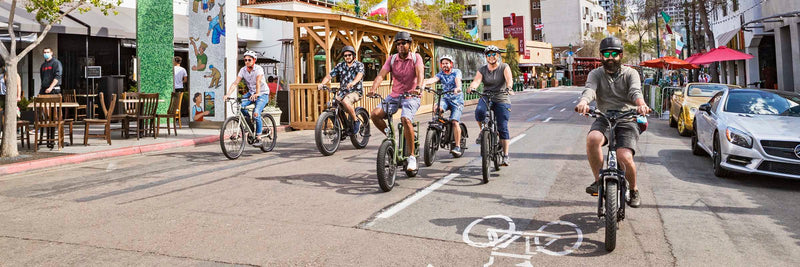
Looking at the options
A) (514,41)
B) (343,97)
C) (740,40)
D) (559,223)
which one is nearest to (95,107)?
(343,97)

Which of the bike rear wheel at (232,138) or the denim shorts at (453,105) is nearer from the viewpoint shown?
the denim shorts at (453,105)

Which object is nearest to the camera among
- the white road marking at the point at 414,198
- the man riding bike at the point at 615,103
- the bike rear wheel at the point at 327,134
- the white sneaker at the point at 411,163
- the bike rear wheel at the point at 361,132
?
the man riding bike at the point at 615,103

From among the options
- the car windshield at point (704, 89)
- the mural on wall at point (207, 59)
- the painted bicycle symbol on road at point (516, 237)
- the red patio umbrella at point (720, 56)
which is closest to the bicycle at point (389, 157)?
the painted bicycle symbol on road at point (516, 237)

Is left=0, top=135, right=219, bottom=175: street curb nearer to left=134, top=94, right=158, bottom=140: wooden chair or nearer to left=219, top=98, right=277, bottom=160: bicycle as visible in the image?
left=134, top=94, right=158, bottom=140: wooden chair

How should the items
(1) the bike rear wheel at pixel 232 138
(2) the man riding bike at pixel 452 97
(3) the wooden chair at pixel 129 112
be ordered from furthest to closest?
(3) the wooden chair at pixel 129 112, (1) the bike rear wheel at pixel 232 138, (2) the man riding bike at pixel 452 97

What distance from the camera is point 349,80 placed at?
10.9 meters

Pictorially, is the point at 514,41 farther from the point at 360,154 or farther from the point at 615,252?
the point at 615,252

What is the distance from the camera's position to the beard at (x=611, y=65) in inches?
214

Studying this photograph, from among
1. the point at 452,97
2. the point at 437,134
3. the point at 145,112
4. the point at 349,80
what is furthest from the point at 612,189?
the point at 145,112

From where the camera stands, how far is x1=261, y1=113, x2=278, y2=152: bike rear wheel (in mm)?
10812

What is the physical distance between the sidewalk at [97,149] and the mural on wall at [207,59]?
103 centimetres

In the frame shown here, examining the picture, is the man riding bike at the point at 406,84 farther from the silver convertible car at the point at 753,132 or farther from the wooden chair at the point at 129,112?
the wooden chair at the point at 129,112

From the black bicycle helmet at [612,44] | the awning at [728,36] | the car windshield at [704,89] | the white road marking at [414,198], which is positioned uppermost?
the awning at [728,36]

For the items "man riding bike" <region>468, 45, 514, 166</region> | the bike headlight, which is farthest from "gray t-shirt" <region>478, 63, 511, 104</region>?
the bike headlight
